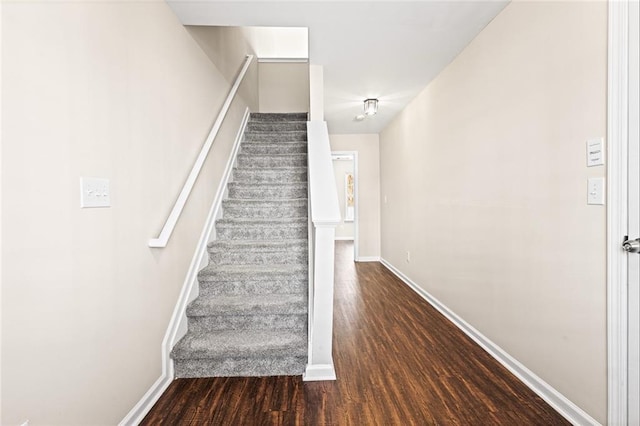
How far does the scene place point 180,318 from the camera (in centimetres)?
210

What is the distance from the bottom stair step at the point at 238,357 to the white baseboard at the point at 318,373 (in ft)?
0.22

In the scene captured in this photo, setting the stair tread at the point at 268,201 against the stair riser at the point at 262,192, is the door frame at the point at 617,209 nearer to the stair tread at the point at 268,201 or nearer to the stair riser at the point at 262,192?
the stair tread at the point at 268,201

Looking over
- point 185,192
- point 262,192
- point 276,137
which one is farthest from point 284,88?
point 185,192

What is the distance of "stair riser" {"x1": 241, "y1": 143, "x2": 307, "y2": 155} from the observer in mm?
3807

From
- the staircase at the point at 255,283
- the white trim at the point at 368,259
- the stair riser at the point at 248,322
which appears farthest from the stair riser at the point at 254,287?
the white trim at the point at 368,259

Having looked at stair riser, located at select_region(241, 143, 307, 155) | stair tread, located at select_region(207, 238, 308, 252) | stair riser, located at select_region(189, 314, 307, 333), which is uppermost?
stair riser, located at select_region(241, 143, 307, 155)

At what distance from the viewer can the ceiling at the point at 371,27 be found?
2049 millimetres

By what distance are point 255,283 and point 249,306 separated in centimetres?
24

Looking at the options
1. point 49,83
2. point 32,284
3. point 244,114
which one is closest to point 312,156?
point 49,83

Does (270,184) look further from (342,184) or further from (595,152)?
(342,184)

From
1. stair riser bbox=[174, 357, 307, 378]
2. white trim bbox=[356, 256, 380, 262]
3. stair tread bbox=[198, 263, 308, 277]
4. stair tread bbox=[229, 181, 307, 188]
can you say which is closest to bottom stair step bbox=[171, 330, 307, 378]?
stair riser bbox=[174, 357, 307, 378]

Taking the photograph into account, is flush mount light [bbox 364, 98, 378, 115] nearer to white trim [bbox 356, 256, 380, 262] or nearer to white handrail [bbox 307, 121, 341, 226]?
white handrail [bbox 307, 121, 341, 226]

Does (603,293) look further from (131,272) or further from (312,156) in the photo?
(131,272)

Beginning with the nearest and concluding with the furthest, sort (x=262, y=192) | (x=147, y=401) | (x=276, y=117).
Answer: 1. (x=147, y=401)
2. (x=262, y=192)
3. (x=276, y=117)
